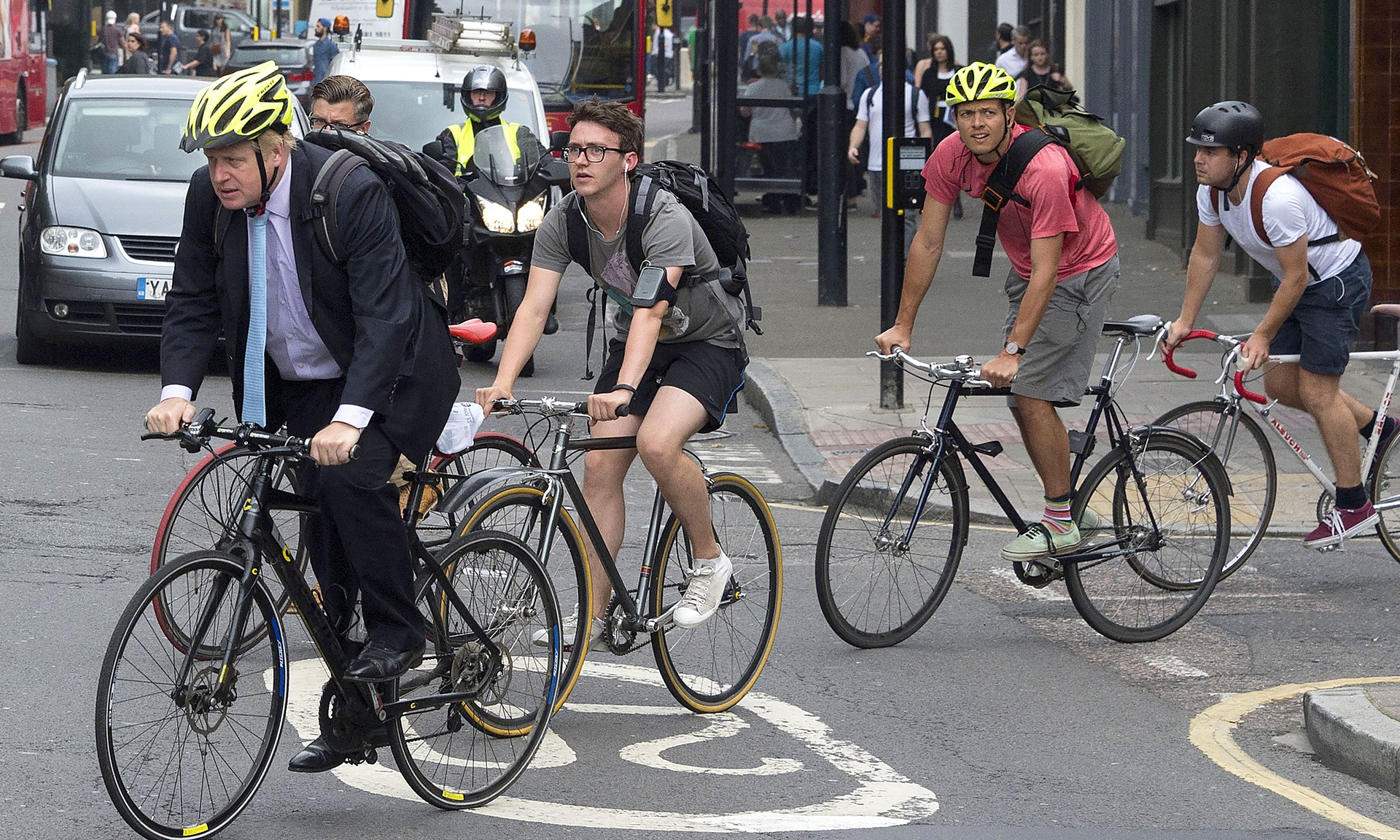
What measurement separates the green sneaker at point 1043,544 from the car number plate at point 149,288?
21.2 feet

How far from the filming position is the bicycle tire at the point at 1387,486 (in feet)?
23.6

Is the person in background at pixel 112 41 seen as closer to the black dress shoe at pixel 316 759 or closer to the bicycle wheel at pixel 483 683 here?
the bicycle wheel at pixel 483 683

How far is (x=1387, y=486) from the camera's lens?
285 inches

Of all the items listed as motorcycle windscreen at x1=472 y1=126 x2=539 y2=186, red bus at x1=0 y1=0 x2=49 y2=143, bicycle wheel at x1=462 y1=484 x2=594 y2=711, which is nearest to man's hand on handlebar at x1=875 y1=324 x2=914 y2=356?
bicycle wheel at x1=462 y1=484 x2=594 y2=711

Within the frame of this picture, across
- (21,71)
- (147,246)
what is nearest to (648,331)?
(147,246)

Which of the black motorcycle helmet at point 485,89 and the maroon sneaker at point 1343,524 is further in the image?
the black motorcycle helmet at point 485,89

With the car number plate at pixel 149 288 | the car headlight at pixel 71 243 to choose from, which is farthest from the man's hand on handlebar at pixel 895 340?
the car headlight at pixel 71 243

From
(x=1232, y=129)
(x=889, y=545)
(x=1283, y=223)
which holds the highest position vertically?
(x=1232, y=129)

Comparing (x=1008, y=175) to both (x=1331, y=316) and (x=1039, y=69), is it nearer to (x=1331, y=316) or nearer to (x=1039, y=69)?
(x=1331, y=316)

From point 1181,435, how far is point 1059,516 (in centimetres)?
57

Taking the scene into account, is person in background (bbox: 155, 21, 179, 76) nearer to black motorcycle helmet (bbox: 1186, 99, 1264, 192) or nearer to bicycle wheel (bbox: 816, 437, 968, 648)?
black motorcycle helmet (bbox: 1186, 99, 1264, 192)

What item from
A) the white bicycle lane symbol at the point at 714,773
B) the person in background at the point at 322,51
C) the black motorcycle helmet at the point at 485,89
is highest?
the person in background at the point at 322,51

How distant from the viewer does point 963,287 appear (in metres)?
15.9

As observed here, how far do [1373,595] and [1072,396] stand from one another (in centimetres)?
159
